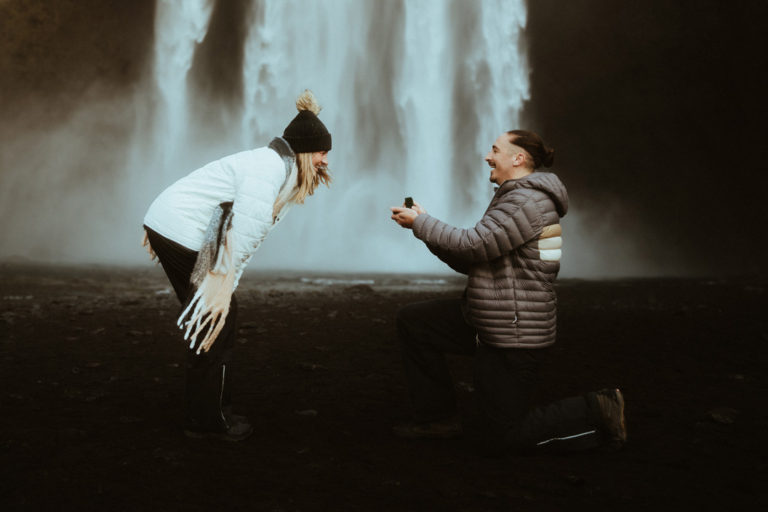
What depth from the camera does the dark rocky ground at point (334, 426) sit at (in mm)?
3111

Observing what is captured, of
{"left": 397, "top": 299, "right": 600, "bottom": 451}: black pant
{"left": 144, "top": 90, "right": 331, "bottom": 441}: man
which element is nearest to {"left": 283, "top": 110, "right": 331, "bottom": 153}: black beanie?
{"left": 144, "top": 90, "right": 331, "bottom": 441}: man

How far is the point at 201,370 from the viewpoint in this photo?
3980mm

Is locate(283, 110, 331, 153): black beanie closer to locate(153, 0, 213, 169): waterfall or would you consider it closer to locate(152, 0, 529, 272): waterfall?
locate(152, 0, 529, 272): waterfall

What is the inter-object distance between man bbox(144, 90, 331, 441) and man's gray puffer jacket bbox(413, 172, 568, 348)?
0.94 meters

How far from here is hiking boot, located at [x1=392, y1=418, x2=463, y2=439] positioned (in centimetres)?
412

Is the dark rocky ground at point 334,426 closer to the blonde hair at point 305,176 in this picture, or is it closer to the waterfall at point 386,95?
the blonde hair at point 305,176

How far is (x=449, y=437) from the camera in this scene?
414cm

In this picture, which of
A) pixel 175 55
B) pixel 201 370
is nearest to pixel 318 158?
pixel 201 370

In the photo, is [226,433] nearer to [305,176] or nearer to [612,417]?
[305,176]

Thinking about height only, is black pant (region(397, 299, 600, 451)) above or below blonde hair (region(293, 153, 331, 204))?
below

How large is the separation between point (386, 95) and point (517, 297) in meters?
27.1

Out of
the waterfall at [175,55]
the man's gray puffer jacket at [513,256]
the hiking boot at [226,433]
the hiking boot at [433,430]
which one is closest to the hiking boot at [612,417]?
the man's gray puffer jacket at [513,256]

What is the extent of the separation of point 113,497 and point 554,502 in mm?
2155

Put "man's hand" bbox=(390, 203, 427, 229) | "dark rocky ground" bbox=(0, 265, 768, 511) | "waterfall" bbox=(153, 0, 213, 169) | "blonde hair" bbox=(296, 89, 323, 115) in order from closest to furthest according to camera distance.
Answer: "dark rocky ground" bbox=(0, 265, 768, 511), "man's hand" bbox=(390, 203, 427, 229), "blonde hair" bbox=(296, 89, 323, 115), "waterfall" bbox=(153, 0, 213, 169)
